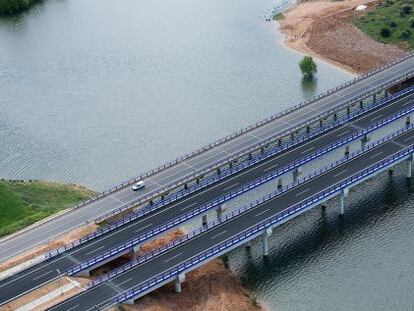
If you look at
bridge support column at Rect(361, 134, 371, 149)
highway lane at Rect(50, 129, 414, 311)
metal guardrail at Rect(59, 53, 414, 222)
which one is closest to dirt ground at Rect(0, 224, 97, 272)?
metal guardrail at Rect(59, 53, 414, 222)

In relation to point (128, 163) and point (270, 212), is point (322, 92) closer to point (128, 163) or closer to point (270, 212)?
point (128, 163)

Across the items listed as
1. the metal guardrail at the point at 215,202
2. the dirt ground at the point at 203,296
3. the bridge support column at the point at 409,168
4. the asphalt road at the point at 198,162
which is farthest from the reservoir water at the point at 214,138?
the asphalt road at the point at 198,162

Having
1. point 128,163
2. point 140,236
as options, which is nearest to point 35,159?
point 128,163

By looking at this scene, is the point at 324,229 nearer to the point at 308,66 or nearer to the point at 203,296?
the point at 203,296

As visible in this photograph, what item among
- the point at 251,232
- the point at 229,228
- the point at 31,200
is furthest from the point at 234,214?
the point at 31,200

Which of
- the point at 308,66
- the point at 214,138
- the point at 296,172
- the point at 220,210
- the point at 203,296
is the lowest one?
the point at 308,66

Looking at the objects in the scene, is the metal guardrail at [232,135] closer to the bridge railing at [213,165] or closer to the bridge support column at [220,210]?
the bridge railing at [213,165]
